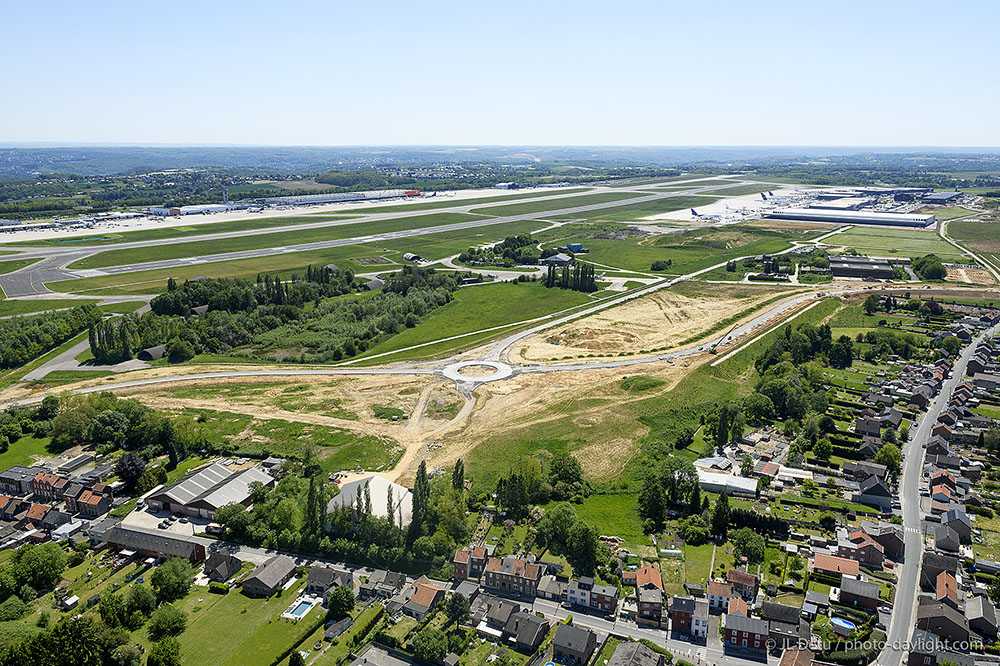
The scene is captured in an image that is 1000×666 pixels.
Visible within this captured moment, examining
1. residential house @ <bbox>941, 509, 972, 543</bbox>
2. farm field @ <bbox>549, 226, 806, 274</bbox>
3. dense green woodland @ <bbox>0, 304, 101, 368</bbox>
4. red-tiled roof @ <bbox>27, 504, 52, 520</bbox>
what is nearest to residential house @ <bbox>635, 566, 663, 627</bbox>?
residential house @ <bbox>941, 509, 972, 543</bbox>

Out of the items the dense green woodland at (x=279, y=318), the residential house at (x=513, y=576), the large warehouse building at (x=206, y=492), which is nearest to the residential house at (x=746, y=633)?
the residential house at (x=513, y=576)

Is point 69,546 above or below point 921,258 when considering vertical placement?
below

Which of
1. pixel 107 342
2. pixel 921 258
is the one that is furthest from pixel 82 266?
pixel 921 258

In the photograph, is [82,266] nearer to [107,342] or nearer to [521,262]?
[107,342]

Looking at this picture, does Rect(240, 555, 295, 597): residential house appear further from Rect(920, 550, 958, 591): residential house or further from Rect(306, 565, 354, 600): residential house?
Rect(920, 550, 958, 591): residential house

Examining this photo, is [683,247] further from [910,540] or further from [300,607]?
[300,607]

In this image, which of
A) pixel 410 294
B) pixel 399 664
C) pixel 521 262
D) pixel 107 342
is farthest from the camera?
pixel 521 262

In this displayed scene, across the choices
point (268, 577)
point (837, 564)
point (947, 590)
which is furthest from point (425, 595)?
point (947, 590)
